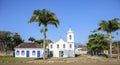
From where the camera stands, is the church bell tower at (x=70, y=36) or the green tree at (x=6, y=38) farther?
the green tree at (x=6, y=38)

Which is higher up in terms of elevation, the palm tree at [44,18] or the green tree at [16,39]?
the palm tree at [44,18]

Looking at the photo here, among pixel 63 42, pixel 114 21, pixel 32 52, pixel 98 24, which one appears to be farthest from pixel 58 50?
pixel 114 21

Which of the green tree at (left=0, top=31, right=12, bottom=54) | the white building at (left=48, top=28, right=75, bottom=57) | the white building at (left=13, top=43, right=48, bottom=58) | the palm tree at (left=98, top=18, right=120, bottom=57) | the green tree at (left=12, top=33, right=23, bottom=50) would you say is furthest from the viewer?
the green tree at (left=12, top=33, right=23, bottom=50)

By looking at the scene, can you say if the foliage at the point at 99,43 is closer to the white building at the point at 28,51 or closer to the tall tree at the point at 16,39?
the white building at the point at 28,51

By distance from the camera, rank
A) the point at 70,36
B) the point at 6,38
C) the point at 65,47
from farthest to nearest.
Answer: the point at 6,38
the point at 70,36
the point at 65,47

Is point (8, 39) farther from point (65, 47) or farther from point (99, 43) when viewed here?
point (99, 43)

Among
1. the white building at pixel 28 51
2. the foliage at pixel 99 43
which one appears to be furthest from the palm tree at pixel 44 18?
the foliage at pixel 99 43

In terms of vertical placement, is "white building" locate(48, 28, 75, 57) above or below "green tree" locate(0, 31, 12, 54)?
below

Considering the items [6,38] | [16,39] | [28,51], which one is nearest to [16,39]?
[16,39]

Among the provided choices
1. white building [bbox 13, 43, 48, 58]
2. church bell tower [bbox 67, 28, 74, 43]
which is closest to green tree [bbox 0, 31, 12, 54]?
white building [bbox 13, 43, 48, 58]

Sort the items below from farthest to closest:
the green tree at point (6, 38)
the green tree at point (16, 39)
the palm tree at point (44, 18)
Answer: the green tree at point (16, 39), the green tree at point (6, 38), the palm tree at point (44, 18)

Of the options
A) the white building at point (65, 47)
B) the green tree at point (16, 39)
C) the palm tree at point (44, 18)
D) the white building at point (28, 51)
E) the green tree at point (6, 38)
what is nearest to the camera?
the palm tree at point (44, 18)

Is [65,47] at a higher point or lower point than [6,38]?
lower

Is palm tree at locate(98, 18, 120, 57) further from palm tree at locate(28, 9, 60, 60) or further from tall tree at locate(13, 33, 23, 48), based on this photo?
tall tree at locate(13, 33, 23, 48)
